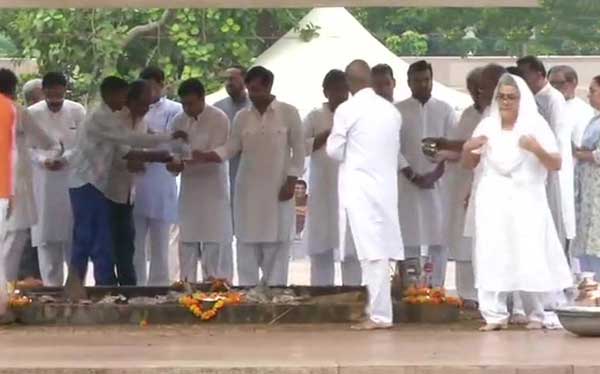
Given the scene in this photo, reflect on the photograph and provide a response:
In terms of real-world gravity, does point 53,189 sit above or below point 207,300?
A: above

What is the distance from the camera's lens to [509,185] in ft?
37.2

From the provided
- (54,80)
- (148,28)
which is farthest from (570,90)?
(148,28)

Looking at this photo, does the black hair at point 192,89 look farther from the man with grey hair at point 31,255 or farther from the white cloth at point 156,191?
the man with grey hair at point 31,255

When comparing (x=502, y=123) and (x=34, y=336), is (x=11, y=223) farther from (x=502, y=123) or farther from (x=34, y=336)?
(x=502, y=123)

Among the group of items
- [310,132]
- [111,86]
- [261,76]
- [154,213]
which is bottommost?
[154,213]

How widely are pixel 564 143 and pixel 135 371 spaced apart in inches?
163

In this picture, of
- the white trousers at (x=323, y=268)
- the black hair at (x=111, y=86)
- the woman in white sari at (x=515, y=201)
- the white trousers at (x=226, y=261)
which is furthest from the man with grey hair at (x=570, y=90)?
the black hair at (x=111, y=86)

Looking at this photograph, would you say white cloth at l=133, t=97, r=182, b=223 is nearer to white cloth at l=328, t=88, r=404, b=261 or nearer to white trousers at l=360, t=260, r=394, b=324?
white cloth at l=328, t=88, r=404, b=261

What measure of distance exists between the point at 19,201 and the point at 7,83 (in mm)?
1078

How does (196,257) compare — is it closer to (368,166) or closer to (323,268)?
(323,268)

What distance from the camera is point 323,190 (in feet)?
45.5

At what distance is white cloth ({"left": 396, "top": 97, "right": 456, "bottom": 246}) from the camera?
44.5 feet

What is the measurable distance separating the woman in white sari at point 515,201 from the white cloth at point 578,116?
191 centimetres

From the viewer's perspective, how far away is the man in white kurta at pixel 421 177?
534 inches
